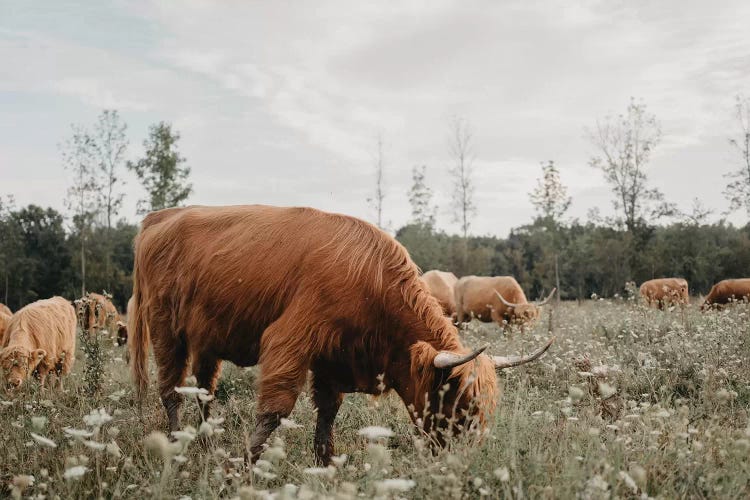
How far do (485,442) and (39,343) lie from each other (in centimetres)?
723

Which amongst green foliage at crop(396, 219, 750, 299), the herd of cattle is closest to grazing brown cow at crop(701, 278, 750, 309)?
green foliage at crop(396, 219, 750, 299)

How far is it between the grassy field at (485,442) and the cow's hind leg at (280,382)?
0.21 m

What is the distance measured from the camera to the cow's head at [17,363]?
6.79m

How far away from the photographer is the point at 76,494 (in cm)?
334

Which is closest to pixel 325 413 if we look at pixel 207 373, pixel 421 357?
pixel 421 357

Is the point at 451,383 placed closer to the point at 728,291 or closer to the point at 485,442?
the point at 485,442

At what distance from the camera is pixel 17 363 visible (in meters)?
6.61

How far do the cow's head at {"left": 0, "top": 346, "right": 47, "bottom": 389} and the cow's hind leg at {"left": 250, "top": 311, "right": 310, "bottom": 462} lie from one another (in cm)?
434

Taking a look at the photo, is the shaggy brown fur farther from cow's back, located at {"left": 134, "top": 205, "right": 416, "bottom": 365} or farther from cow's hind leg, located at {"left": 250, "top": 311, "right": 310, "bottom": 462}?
cow's hind leg, located at {"left": 250, "top": 311, "right": 310, "bottom": 462}

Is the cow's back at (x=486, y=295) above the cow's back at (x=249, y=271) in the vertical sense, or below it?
below

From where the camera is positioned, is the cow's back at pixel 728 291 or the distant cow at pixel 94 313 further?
the cow's back at pixel 728 291

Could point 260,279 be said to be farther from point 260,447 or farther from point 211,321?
point 260,447

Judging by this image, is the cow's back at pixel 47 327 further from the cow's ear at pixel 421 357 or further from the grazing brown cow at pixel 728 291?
the grazing brown cow at pixel 728 291

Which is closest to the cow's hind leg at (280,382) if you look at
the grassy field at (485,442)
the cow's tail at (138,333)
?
the grassy field at (485,442)
